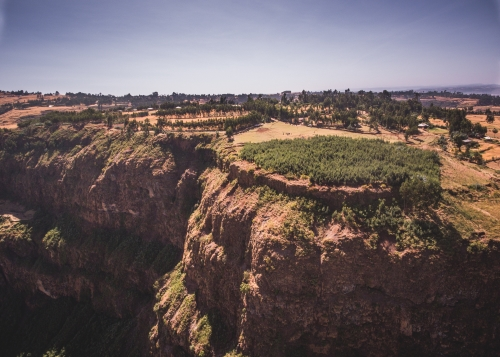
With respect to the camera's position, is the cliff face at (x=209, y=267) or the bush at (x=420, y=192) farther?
the bush at (x=420, y=192)

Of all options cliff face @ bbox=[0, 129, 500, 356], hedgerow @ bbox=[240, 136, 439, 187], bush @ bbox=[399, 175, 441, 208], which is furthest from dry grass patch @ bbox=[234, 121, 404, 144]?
bush @ bbox=[399, 175, 441, 208]

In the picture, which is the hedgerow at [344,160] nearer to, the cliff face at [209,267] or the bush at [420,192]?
the bush at [420,192]

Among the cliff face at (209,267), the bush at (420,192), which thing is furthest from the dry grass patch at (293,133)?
the bush at (420,192)

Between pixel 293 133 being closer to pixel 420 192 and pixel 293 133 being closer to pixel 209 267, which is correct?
pixel 420 192

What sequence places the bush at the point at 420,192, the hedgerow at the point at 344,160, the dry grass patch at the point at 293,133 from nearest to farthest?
the bush at the point at 420,192, the hedgerow at the point at 344,160, the dry grass patch at the point at 293,133

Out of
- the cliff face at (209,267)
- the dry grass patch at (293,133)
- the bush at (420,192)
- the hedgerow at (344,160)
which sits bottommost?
the cliff face at (209,267)

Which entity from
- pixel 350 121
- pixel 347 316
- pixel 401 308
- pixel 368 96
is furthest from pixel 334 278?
pixel 368 96

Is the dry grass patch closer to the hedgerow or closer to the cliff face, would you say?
the cliff face
